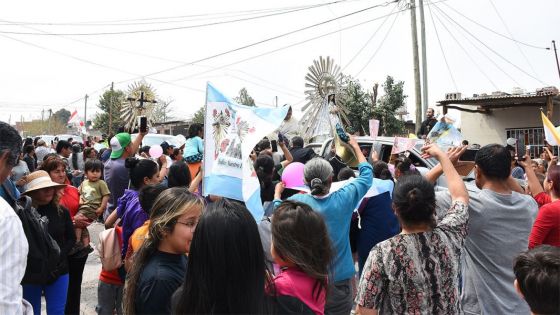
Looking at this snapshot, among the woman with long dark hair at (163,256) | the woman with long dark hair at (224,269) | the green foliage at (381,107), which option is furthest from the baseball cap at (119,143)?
the green foliage at (381,107)

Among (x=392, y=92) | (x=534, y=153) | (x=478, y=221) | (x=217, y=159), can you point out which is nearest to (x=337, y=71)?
(x=217, y=159)

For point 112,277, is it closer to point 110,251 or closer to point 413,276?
point 110,251

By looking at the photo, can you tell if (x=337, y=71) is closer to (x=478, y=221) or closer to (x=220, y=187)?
(x=220, y=187)

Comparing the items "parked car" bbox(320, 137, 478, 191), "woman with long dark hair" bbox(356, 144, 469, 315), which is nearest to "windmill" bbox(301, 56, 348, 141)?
"parked car" bbox(320, 137, 478, 191)

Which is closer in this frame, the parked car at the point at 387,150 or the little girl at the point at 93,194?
the little girl at the point at 93,194

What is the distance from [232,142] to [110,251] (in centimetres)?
126

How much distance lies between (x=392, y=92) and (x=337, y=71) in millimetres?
17947

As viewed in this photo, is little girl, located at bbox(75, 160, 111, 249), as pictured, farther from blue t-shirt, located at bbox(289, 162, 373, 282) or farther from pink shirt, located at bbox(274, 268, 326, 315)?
pink shirt, located at bbox(274, 268, 326, 315)

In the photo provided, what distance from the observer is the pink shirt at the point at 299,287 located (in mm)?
1920

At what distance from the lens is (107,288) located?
3.56m

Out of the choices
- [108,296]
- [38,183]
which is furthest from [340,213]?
[38,183]

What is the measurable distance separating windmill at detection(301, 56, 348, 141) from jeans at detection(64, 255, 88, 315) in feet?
13.0

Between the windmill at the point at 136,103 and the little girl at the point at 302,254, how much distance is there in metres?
7.23

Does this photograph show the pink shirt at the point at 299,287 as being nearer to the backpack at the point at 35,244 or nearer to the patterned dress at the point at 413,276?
the patterned dress at the point at 413,276
